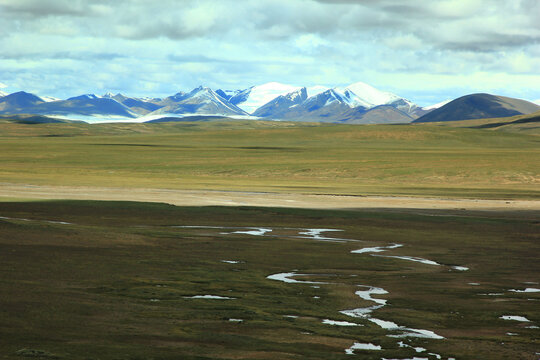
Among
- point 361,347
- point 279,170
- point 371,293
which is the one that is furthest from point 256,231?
point 279,170

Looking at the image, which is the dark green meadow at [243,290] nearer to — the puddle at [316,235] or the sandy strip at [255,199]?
the puddle at [316,235]

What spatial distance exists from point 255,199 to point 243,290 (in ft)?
138

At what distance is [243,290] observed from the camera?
24312 millimetres

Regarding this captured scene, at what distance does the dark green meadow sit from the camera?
54.9 feet

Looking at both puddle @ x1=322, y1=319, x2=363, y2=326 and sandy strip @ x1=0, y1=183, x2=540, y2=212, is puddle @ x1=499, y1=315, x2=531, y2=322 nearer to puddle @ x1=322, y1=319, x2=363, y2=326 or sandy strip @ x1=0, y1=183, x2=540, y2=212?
puddle @ x1=322, y1=319, x2=363, y2=326

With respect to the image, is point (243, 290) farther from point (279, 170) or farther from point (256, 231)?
point (279, 170)

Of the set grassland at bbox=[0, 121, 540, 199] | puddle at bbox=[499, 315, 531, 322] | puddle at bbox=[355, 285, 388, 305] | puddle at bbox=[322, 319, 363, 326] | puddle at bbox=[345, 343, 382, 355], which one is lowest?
grassland at bbox=[0, 121, 540, 199]

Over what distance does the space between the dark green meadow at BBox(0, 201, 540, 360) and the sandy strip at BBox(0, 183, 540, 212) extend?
14.4 meters

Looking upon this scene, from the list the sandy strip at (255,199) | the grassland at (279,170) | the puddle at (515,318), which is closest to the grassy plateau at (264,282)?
the puddle at (515,318)

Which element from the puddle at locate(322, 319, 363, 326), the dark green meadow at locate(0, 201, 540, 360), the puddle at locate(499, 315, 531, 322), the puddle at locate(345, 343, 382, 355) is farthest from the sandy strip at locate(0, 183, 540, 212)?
the puddle at locate(345, 343, 382, 355)

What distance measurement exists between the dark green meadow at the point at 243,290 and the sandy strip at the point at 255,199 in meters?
14.4

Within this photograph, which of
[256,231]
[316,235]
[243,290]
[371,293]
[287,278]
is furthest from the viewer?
[256,231]

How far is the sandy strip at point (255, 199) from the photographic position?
62.2 metres

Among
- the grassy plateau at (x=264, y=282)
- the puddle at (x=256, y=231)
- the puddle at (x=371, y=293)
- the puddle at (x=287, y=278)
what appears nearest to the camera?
the grassy plateau at (x=264, y=282)
